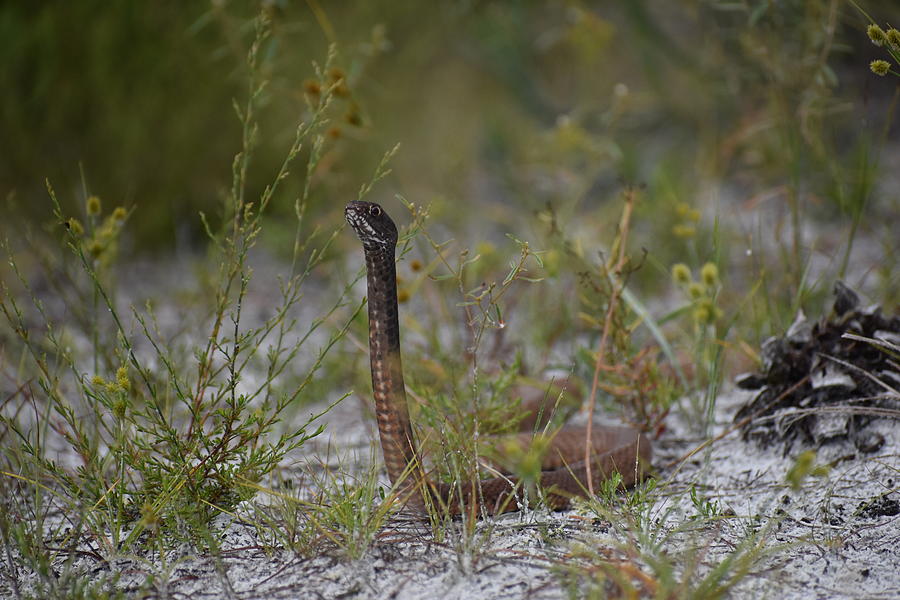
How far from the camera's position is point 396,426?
1629 mm

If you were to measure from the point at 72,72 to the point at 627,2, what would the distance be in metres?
2.98

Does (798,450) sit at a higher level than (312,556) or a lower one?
lower

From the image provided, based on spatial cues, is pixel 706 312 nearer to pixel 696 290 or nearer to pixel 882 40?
pixel 696 290

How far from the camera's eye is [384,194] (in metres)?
5.23

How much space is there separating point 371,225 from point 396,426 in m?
0.42

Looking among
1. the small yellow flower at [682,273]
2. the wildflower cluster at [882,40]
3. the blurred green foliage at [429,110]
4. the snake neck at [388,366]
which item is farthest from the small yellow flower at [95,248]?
the wildflower cluster at [882,40]

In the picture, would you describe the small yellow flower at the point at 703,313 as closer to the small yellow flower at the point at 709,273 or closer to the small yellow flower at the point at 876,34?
the small yellow flower at the point at 709,273

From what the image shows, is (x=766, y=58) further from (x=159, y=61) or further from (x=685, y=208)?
(x=159, y=61)

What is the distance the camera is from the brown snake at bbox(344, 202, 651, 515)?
59.9 inches

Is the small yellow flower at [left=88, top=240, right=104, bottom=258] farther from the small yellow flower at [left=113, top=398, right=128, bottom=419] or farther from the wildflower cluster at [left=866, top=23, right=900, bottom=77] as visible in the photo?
the wildflower cluster at [left=866, top=23, right=900, bottom=77]

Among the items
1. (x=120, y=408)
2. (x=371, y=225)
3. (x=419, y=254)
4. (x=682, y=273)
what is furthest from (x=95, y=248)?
(x=419, y=254)

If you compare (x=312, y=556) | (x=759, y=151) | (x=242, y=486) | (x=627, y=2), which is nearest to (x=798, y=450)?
(x=312, y=556)

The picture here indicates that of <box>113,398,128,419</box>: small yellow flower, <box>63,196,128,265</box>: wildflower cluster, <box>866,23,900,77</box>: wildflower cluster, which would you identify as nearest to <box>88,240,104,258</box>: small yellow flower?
<box>63,196,128,265</box>: wildflower cluster

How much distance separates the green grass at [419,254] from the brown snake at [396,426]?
56 mm
